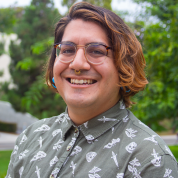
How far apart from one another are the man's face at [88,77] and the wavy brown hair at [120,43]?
38mm

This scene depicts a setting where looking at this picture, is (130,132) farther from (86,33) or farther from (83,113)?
(86,33)

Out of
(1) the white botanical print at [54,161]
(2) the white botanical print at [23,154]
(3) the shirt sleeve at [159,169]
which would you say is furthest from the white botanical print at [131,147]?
(2) the white botanical print at [23,154]

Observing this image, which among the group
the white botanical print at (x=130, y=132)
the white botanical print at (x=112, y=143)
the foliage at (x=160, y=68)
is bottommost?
the foliage at (x=160, y=68)

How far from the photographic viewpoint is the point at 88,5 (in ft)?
5.16

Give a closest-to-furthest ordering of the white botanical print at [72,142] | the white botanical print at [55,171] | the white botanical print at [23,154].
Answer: the white botanical print at [55,171], the white botanical print at [72,142], the white botanical print at [23,154]

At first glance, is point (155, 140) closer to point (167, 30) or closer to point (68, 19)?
point (68, 19)

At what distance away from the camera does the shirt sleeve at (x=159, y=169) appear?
1152mm

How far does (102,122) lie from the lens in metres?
1.49

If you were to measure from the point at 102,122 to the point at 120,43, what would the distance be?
0.55 metres

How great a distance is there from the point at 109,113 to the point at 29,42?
34.5 ft

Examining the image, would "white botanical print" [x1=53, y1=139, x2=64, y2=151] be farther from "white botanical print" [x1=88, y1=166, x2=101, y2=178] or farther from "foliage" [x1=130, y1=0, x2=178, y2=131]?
"foliage" [x1=130, y1=0, x2=178, y2=131]

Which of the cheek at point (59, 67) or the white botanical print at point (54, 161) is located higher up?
the cheek at point (59, 67)

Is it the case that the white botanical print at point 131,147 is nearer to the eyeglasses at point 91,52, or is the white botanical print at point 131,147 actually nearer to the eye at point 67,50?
the eyeglasses at point 91,52

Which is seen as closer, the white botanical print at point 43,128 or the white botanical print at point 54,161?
the white botanical print at point 54,161
